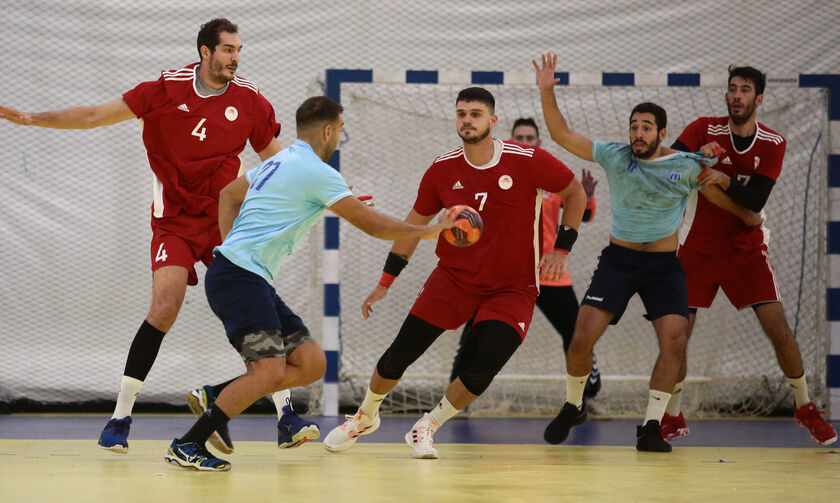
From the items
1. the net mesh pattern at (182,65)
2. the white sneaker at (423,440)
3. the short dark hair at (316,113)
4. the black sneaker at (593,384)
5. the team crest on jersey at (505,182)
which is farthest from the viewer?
the net mesh pattern at (182,65)

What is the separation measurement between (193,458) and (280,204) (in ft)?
4.02

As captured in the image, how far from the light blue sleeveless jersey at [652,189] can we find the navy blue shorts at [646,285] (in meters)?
0.14

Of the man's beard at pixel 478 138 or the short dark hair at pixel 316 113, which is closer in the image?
the short dark hair at pixel 316 113

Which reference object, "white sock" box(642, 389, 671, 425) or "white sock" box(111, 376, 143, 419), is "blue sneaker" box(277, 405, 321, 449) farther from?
"white sock" box(642, 389, 671, 425)

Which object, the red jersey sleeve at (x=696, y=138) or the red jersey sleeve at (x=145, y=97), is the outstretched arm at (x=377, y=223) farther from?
the red jersey sleeve at (x=696, y=138)

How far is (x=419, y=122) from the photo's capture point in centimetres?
801

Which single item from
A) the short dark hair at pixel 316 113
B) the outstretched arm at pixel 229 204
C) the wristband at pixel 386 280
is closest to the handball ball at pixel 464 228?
the short dark hair at pixel 316 113

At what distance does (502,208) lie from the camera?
17.8 ft

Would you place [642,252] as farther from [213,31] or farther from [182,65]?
[182,65]

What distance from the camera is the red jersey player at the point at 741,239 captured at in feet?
20.2

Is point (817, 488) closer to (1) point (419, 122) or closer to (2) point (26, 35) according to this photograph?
(1) point (419, 122)

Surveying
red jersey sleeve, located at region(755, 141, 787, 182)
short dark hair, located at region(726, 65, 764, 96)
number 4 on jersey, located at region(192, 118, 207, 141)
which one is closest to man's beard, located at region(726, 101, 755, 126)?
short dark hair, located at region(726, 65, 764, 96)

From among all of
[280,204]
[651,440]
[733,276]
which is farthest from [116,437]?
[733,276]

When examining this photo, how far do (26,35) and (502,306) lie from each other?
16.0ft
